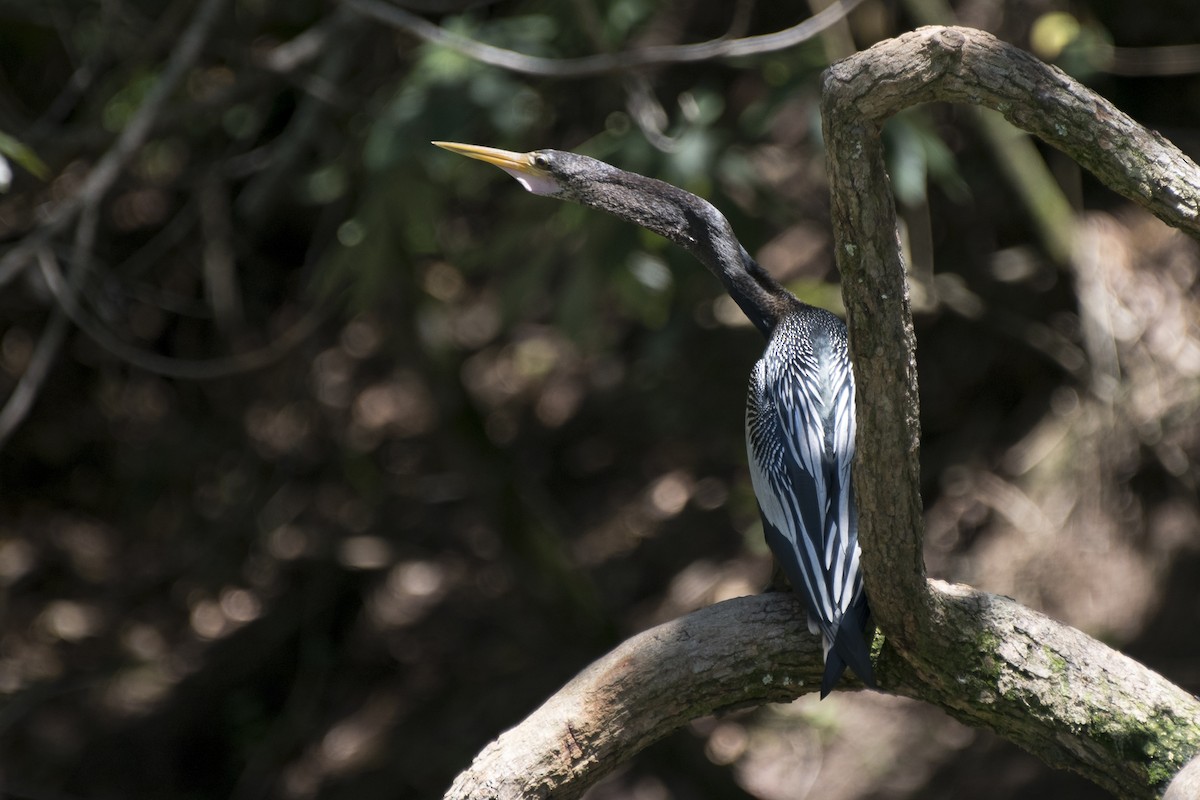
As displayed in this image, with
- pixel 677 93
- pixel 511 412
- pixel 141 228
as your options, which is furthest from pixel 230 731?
pixel 677 93

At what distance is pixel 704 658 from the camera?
7.49 ft

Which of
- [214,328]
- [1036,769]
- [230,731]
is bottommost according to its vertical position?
[230,731]

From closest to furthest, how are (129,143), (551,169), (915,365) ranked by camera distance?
(915,365) < (551,169) < (129,143)

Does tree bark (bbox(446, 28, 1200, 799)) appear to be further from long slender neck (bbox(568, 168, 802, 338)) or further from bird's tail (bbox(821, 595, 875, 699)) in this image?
long slender neck (bbox(568, 168, 802, 338))

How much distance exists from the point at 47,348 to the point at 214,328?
8.58 feet

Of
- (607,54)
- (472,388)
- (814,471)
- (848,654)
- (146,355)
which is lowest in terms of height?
(472,388)

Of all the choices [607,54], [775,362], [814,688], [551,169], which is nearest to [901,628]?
[814,688]

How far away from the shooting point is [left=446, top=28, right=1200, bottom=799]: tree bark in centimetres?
175

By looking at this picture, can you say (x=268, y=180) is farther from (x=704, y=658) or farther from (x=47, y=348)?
(x=704, y=658)

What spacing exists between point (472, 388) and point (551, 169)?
4.03 m

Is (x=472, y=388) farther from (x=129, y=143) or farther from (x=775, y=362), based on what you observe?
(x=775, y=362)

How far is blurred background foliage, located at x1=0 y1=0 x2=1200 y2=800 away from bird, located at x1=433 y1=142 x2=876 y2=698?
0.70 m

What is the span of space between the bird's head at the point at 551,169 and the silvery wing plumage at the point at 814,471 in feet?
2.01

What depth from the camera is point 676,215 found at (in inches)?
110
